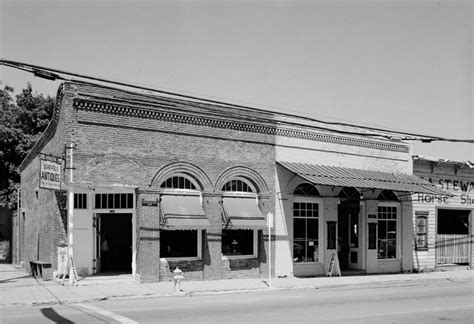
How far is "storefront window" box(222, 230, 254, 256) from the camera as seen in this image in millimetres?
21686

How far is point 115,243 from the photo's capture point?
21656 mm

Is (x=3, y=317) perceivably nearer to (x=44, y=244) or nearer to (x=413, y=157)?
(x=44, y=244)

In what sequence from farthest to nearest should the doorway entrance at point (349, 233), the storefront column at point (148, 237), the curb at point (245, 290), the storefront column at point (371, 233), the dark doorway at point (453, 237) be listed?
the dark doorway at point (453, 237) → the storefront column at point (371, 233) → the doorway entrance at point (349, 233) → the storefront column at point (148, 237) → the curb at point (245, 290)

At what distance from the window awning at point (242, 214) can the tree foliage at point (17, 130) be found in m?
18.8

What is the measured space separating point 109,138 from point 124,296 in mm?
5303

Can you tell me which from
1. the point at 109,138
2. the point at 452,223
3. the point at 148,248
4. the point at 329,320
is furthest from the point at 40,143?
the point at 452,223

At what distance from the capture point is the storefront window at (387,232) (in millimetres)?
26219


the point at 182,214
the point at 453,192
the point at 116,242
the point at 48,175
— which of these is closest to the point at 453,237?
the point at 453,192

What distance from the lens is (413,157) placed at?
28047 mm

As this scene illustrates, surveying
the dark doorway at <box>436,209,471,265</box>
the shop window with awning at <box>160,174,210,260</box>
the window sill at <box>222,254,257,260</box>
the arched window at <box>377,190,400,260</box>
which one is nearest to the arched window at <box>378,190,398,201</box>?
the arched window at <box>377,190,400,260</box>

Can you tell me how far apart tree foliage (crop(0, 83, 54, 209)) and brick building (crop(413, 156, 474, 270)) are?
74.2 feet

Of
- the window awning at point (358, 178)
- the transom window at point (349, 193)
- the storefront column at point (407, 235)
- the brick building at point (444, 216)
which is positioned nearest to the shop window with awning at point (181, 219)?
the window awning at point (358, 178)

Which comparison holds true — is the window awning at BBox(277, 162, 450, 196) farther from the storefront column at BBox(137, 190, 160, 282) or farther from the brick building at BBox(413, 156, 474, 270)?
the storefront column at BBox(137, 190, 160, 282)

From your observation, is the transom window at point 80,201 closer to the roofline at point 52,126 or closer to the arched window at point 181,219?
the roofline at point 52,126
